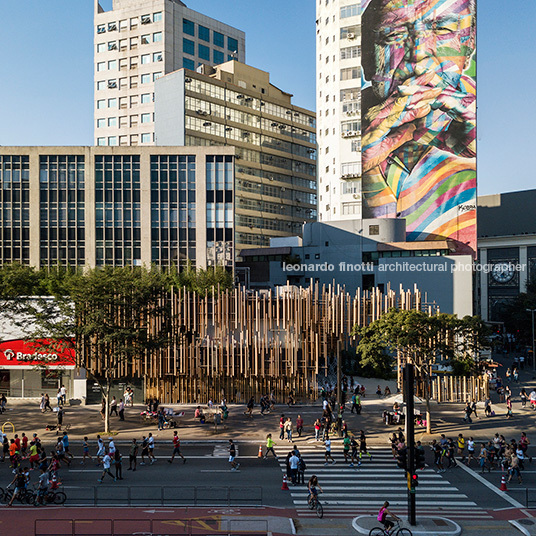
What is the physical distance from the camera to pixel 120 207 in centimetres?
6750

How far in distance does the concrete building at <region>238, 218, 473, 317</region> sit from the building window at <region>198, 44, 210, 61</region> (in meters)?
45.1

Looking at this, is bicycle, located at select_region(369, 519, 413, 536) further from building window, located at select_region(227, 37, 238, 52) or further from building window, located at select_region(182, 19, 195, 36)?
building window, located at select_region(227, 37, 238, 52)

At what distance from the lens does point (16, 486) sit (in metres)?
22.5

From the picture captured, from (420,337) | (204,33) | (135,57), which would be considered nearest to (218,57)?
(204,33)

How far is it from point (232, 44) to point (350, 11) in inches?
1328

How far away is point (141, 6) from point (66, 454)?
93503mm

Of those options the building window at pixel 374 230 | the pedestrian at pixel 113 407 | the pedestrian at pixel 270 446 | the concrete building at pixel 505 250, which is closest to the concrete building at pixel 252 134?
the building window at pixel 374 230

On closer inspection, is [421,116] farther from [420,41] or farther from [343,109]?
[343,109]

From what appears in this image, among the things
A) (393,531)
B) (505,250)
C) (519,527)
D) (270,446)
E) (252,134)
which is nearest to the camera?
(393,531)

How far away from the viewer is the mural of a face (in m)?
83.1

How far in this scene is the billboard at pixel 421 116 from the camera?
271ft

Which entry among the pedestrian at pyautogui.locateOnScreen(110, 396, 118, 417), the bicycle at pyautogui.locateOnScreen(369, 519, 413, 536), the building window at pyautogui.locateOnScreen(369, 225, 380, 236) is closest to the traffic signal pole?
the bicycle at pyautogui.locateOnScreen(369, 519, 413, 536)

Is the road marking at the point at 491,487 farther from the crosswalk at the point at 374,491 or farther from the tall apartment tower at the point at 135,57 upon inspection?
the tall apartment tower at the point at 135,57

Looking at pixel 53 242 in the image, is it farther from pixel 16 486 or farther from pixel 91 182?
pixel 16 486
